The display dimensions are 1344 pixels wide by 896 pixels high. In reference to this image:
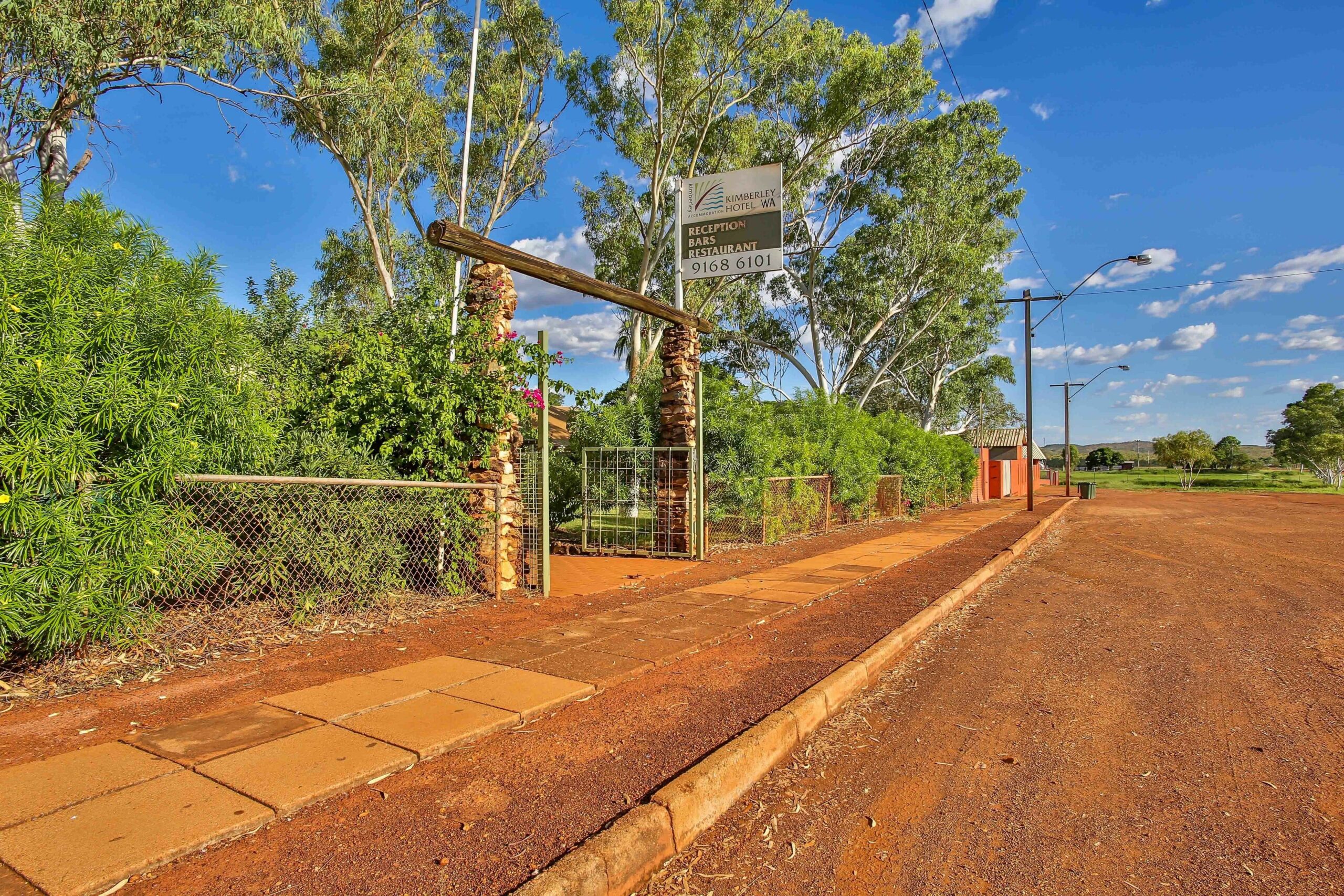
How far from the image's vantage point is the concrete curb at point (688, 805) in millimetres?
2580

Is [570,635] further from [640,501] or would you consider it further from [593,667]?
[640,501]

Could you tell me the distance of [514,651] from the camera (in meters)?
5.48

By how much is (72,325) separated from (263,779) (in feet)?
9.28

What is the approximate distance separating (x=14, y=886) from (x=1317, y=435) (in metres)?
72.3

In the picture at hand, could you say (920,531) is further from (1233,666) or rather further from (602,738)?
(602,738)

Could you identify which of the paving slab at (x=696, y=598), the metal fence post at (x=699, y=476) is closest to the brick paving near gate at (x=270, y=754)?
the paving slab at (x=696, y=598)

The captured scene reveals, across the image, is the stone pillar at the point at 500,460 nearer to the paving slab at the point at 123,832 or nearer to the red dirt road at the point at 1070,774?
the red dirt road at the point at 1070,774

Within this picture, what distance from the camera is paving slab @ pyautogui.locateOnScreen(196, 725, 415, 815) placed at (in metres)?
3.06

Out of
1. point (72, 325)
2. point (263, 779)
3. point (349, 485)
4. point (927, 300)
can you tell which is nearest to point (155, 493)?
point (72, 325)

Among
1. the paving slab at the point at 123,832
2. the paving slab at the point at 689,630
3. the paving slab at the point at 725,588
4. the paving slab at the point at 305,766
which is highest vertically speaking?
the paving slab at the point at 123,832

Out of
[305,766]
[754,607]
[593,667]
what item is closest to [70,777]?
[305,766]

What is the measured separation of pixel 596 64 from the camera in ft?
76.3

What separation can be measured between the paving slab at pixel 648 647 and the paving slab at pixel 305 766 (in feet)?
7.08

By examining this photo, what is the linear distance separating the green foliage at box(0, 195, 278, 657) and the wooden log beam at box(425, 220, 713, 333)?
2.12 meters
